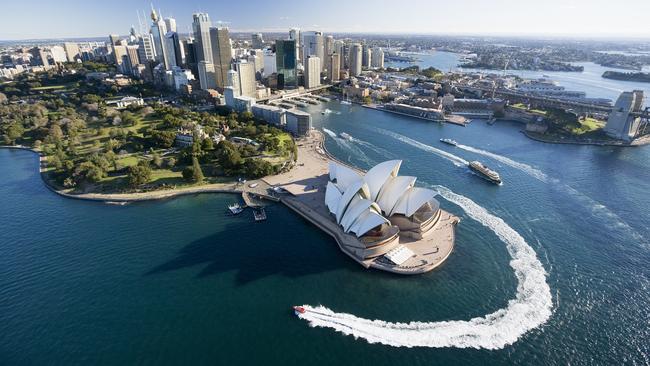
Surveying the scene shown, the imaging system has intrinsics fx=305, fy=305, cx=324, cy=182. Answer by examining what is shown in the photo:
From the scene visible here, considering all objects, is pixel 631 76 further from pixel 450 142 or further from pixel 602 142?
pixel 450 142

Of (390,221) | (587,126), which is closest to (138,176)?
(390,221)

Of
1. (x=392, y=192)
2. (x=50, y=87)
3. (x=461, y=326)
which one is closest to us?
(x=461, y=326)

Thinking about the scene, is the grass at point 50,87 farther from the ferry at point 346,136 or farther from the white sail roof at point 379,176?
the white sail roof at point 379,176

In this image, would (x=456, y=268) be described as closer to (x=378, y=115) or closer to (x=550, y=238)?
(x=550, y=238)

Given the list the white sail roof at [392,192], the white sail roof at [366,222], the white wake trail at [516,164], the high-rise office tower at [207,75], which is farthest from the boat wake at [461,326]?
the high-rise office tower at [207,75]

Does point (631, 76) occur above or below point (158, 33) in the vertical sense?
below
